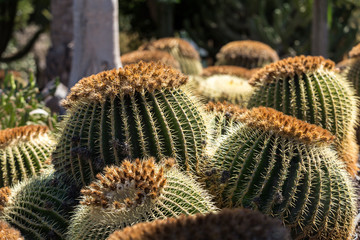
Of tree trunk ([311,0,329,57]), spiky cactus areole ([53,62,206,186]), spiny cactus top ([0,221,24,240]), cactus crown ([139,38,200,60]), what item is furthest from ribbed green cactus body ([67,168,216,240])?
tree trunk ([311,0,329,57])

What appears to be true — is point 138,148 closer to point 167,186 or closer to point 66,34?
point 167,186

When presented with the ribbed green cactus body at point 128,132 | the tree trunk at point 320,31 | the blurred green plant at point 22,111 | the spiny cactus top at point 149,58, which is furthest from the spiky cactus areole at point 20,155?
the tree trunk at point 320,31

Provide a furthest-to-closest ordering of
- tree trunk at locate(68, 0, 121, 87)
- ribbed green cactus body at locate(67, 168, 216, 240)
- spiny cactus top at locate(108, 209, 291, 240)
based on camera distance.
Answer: tree trunk at locate(68, 0, 121, 87) → ribbed green cactus body at locate(67, 168, 216, 240) → spiny cactus top at locate(108, 209, 291, 240)

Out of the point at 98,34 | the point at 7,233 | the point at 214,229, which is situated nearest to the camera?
the point at 214,229

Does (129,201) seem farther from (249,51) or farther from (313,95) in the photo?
(249,51)

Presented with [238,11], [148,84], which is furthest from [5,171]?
[238,11]

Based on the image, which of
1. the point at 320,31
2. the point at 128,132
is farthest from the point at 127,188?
the point at 320,31

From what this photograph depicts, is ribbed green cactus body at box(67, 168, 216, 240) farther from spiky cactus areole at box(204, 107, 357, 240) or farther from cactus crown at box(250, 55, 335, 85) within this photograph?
cactus crown at box(250, 55, 335, 85)

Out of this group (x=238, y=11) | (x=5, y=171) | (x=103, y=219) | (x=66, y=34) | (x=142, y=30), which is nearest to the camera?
(x=103, y=219)
